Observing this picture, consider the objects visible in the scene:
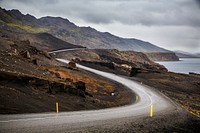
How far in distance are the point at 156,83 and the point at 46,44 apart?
7165cm

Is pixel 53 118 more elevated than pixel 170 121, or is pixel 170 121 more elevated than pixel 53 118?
pixel 53 118

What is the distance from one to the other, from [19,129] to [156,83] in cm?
4211

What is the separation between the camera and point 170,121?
77.0 ft

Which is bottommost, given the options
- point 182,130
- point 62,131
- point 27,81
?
point 182,130

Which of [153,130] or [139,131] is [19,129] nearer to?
[139,131]

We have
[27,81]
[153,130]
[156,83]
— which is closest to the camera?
[153,130]

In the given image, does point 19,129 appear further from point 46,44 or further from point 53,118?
point 46,44

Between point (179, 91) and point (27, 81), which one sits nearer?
point (27, 81)

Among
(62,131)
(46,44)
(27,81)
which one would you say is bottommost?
(62,131)

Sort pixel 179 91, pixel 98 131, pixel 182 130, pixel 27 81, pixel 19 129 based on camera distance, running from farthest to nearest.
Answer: pixel 179 91, pixel 27 81, pixel 182 130, pixel 98 131, pixel 19 129

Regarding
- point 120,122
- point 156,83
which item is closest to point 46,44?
point 156,83

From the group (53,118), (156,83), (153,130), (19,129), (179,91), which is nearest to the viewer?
(19,129)

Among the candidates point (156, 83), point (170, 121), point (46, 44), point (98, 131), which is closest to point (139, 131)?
point (98, 131)

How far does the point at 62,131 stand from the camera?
15.0 metres
